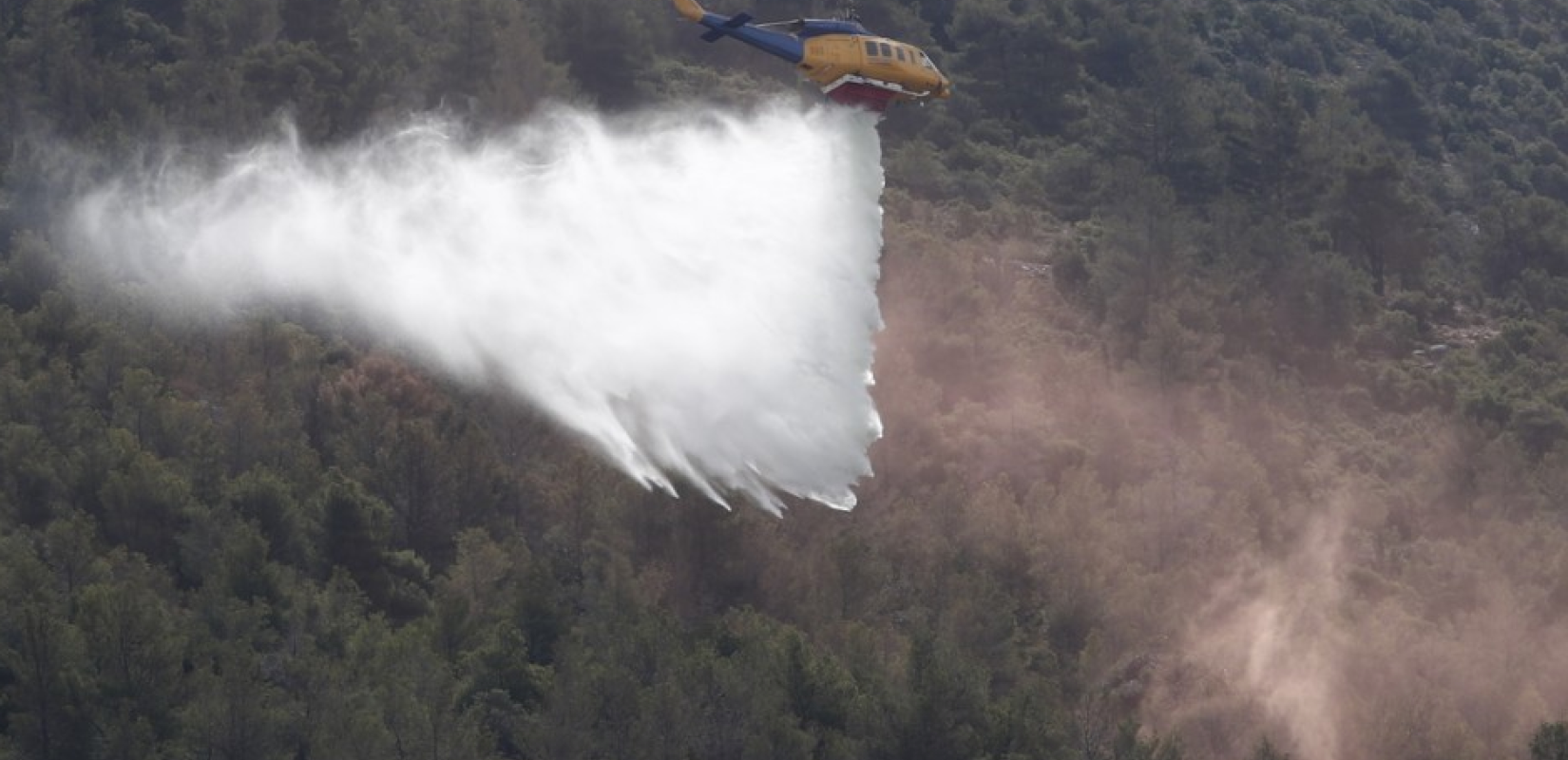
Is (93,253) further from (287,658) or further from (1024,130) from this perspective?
(1024,130)

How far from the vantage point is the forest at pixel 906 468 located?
4600 centimetres

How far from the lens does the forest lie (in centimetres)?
4600

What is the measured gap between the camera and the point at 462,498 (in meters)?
55.6

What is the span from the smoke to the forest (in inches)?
56.1

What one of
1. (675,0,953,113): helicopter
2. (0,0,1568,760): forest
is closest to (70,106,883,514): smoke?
(0,0,1568,760): forest

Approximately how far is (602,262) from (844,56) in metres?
9.58

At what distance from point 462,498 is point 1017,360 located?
22804 millimetres

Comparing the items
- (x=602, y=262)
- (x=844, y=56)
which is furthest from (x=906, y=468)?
(x=844, y=56)

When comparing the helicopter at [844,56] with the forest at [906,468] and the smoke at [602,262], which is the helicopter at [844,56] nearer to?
the smoke at [602,262]

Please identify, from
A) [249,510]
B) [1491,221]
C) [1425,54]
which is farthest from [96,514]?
[1425,54]

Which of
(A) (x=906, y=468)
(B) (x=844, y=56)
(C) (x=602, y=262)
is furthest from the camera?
(A) (x=906, y=468)

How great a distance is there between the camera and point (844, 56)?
5794 centimetres

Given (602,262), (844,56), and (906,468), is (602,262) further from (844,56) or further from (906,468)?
(906,468)

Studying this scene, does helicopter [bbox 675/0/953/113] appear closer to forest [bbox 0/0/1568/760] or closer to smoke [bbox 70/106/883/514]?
smoke [bbox 70/106/883/514]
